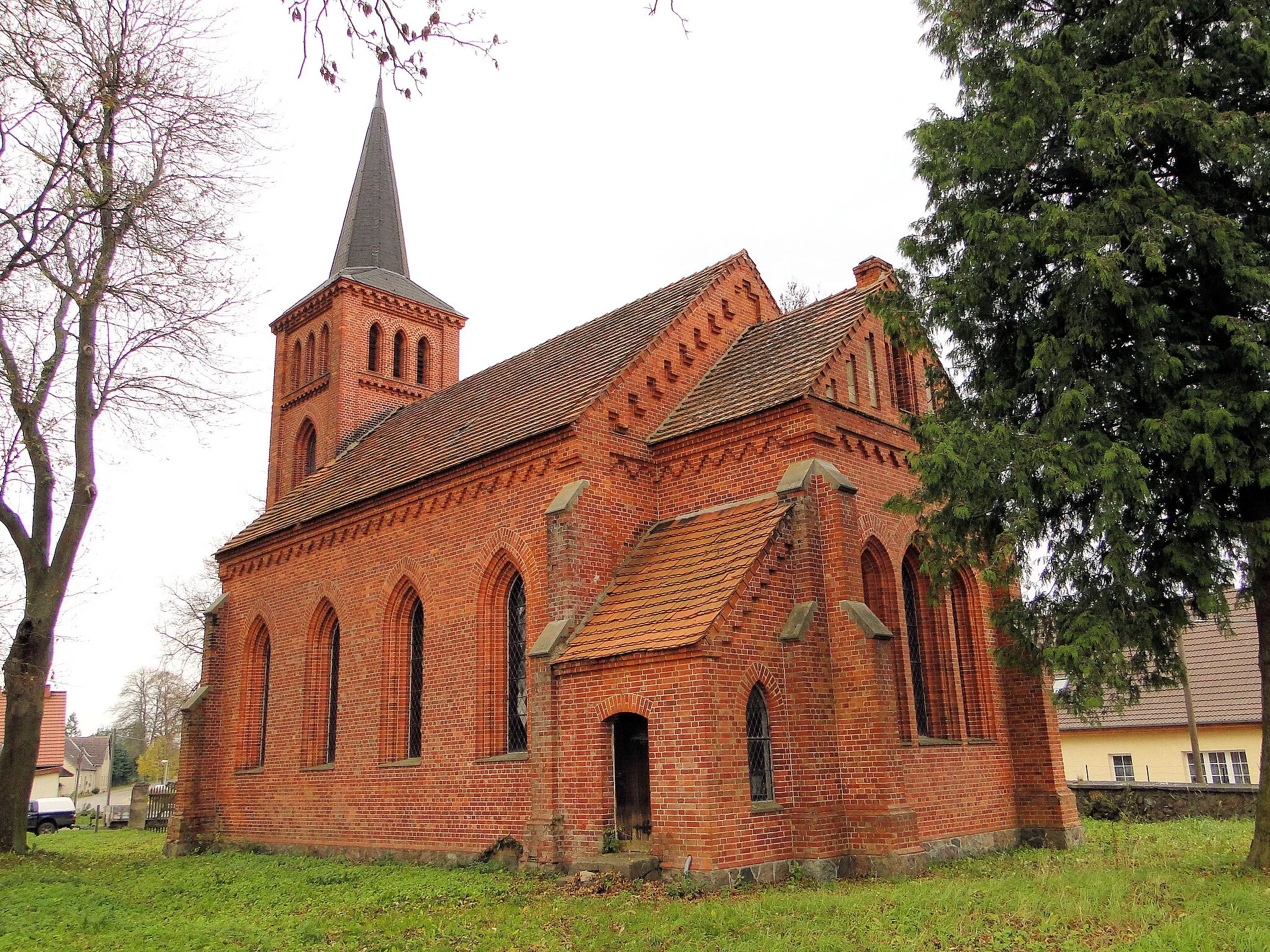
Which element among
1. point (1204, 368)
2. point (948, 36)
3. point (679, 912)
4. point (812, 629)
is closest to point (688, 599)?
point (812, 629)

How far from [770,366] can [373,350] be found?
14.2 m

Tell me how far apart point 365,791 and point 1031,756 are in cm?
1090

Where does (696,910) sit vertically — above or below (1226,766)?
below

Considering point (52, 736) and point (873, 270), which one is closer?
point (873, 270)

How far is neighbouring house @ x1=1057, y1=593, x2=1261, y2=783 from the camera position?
24562mm

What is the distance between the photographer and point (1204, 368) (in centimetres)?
984

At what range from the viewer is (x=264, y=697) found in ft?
67.9

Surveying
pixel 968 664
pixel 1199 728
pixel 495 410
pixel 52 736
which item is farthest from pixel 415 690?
pixel 52 736

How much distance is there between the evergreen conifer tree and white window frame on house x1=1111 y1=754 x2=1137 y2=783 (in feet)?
62.6

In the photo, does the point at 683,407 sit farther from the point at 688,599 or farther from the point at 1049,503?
the point at 1049,503

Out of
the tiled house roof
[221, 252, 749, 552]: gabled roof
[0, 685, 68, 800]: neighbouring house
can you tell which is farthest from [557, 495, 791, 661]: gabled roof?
[0, 685, 68, 800]: neighbouring house

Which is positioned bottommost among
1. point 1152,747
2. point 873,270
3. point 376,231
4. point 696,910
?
point 696,910

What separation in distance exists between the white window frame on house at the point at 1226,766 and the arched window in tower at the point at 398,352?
22841 millimetres

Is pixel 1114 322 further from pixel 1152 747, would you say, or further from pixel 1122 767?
pixel 1122 767
